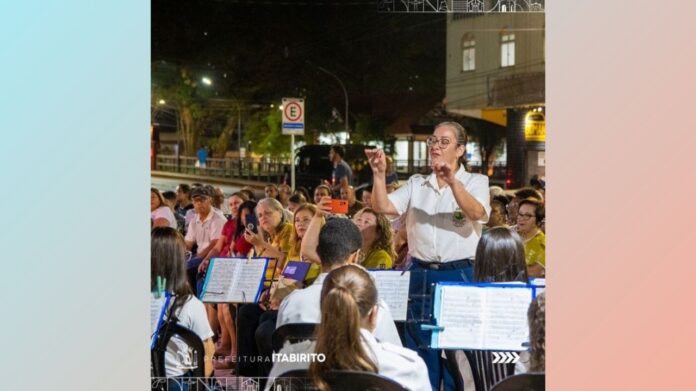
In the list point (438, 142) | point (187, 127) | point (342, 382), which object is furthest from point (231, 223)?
point (438, 142)

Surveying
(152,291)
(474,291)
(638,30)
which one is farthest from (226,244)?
(638,30)

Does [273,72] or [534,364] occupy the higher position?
Result: [273,72]

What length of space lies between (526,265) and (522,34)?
894mm

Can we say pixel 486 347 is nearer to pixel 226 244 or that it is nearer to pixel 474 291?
pixel 474 291

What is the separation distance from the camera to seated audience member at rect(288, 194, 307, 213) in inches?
206

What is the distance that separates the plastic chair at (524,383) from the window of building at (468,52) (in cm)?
121

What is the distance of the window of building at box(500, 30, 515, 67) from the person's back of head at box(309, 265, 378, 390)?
0.98m

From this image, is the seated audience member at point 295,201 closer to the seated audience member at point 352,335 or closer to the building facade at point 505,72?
the seated audience member at point 352,335

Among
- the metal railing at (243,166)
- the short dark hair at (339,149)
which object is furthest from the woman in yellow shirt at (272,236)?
the short dark hair at (339,149)

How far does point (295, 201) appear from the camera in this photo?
5246mm

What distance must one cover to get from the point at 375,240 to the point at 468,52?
82 cm

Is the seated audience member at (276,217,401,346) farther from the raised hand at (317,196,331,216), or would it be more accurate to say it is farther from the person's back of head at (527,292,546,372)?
the person's back of head at (527,292,546,372)

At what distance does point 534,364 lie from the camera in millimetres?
5156

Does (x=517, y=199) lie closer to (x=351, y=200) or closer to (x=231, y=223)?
(x=351, y=200)
